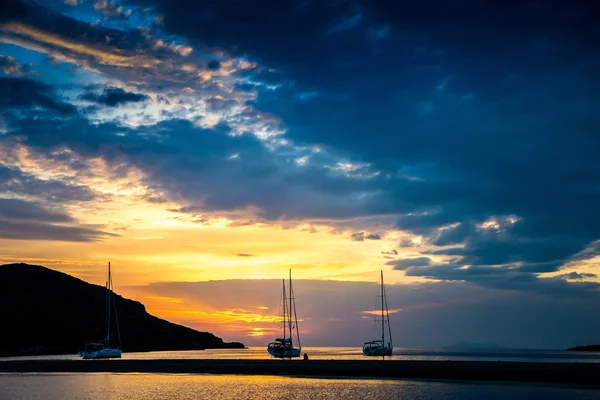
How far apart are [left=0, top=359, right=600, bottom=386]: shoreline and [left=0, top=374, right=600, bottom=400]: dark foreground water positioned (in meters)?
5.68

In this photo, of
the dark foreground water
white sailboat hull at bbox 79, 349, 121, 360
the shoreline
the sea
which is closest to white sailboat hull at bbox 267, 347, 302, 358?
the shoreline

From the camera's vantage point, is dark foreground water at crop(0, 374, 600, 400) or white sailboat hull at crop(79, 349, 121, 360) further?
white sailboat hull at crop(79, 349, 121, 360)

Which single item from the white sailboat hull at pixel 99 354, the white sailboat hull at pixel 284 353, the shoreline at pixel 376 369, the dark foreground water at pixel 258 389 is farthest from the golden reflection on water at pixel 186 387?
the white sailboat hull at pixel 99 354

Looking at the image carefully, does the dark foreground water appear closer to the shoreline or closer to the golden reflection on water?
the golden reflection on water

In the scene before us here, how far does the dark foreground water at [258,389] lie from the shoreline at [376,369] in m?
5.68

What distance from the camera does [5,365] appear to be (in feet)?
328

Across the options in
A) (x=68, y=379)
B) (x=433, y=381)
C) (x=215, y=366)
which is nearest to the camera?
(x=433, y=381)

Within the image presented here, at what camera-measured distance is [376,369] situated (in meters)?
76.1

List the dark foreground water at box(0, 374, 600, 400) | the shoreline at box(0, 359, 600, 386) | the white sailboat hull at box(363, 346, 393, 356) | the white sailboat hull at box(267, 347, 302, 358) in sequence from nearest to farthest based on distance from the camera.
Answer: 1. the dark foreground water at box(0, 374, 600, 400)
2. the shoreline at box(0, 359, 600, 386)
3. the white sailboat hull at box(267, 347, 302, 358)
4. the white sailboat hull at box(363, 346, 393, 356)

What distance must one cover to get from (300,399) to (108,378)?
3576 centimetres

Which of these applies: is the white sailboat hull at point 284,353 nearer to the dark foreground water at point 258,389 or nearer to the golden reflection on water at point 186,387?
the golden reflection on water at point 186,387

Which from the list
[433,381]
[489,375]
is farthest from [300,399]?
[489,375]

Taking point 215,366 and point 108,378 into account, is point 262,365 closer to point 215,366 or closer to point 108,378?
point 215,366

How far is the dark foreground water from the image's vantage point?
50.9m
